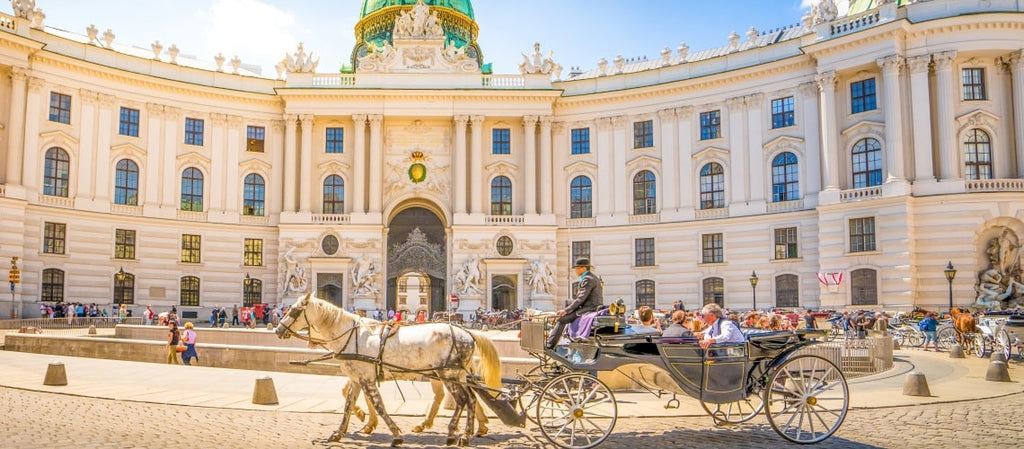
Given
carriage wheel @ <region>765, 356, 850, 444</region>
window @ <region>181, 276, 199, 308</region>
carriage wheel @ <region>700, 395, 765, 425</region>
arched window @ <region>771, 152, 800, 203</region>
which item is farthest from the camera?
window @ <region>181, 276, 199, 308</region>

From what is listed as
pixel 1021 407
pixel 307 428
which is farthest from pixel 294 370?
pixel 1021 407

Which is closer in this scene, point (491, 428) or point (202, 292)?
point (491, 428)

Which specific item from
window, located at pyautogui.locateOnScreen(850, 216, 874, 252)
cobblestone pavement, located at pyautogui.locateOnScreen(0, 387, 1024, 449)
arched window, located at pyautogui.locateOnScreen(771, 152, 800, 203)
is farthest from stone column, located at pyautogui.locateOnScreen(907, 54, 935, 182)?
cobblestone pavement, located at pyautogui.locateOnScreen(0, 387, 1024, 449)

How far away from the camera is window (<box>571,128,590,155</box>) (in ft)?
173

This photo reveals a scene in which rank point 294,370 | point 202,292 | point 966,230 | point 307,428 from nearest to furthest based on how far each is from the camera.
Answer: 1. point 307,428
2. point 294,370
3. point 966,230
4. point 202,292

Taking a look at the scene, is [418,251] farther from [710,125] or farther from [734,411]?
[734,411]

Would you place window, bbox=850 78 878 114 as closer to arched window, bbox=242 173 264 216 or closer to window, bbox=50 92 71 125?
arched window, bbox=242 173 264 216

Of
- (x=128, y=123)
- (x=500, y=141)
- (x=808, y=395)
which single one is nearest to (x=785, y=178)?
(x=500, y=141)

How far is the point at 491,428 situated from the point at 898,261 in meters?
32.6

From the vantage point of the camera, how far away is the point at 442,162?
52.7 metres

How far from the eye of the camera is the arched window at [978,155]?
40438mm

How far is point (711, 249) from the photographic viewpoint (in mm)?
48250

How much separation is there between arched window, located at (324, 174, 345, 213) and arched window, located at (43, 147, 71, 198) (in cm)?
1481

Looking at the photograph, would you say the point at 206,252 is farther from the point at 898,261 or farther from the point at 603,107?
the point at 898,261
